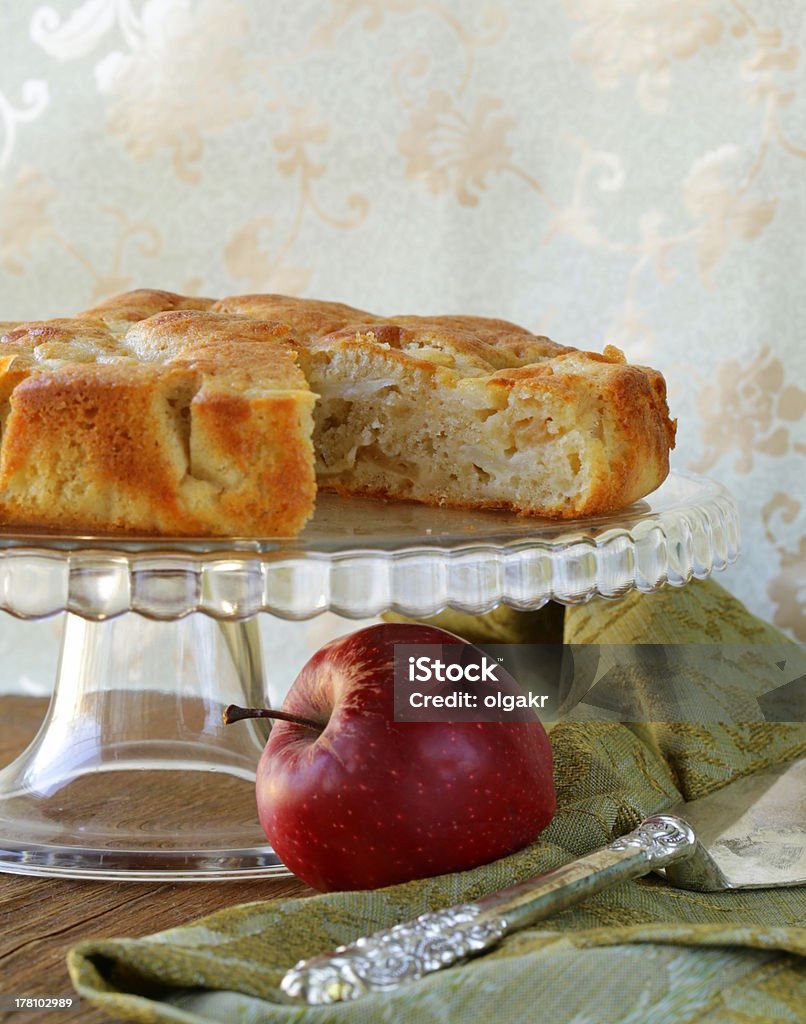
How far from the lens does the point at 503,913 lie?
2.88 ft

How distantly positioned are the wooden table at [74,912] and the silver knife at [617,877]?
0.85 ft

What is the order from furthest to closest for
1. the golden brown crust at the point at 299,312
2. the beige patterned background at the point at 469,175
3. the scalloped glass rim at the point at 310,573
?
1. the beige patterned background at the point at 469,175
2. the golden brown crust at the point at 299,312
3. the scalloped glass rim at the point at 310,573

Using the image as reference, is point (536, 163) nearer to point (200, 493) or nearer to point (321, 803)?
point (200, 493)

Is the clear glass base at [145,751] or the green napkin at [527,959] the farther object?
the clear glass base at [145,751]

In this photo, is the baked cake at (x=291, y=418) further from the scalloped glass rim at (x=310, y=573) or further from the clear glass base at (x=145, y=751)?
the clear glass base at (x=145, y=751)

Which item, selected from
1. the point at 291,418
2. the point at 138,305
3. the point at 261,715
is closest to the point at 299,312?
the point at 138,305

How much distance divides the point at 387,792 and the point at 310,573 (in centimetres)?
21

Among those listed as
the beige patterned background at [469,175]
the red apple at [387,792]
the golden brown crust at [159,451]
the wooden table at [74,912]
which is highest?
the beige patterned background at [469,175]

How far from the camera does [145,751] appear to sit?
1.35 metres

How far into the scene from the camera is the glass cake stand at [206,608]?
905mm

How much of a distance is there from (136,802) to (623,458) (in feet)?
2.04

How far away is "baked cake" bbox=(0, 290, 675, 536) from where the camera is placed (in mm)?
1028

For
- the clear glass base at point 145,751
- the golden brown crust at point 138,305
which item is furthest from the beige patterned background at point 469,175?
the clear glass base at point 145,751

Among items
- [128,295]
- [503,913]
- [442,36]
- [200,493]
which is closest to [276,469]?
[200,493]
